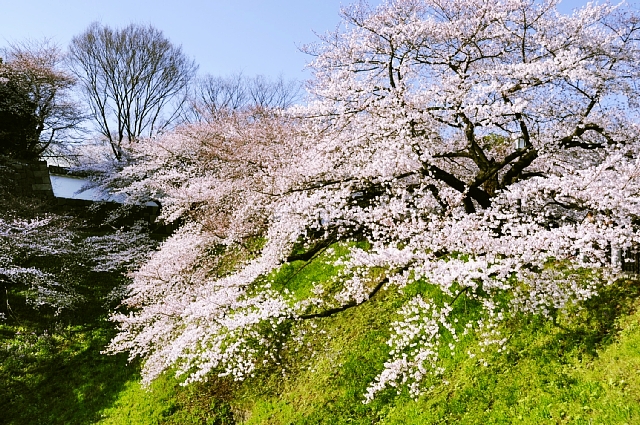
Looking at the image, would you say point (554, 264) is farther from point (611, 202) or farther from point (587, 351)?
point (611, 202)

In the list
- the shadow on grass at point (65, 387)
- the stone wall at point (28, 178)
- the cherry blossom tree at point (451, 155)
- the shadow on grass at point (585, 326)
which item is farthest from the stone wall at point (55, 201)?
the shadow on grass at point (585, 326)

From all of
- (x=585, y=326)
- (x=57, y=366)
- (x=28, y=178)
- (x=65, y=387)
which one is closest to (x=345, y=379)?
(x=585, y=326)

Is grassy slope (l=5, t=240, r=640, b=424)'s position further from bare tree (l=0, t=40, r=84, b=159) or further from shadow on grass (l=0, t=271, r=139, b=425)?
bare tree (l=0, t=40, r=84, b=159)

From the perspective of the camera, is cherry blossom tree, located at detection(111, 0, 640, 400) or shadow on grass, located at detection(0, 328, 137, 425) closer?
cherry blossom tree, located at detection(111, 0, 640, 400)

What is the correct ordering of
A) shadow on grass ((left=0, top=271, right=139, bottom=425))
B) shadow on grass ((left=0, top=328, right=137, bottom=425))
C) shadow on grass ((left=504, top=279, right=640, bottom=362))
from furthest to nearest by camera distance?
shadow on grass ((left=0, top=271, right=139, bottom=425)) → shadow on grass ((left=0, top=328, right=137, bottom=425)) → shadow on grass ((left=504, top=279, right=640, bottom=362))

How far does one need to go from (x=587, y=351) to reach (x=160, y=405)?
9.30m

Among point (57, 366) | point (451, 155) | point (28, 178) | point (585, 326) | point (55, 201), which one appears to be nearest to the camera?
point (585, 326)

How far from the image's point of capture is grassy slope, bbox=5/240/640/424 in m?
6.60

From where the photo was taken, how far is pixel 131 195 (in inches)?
854

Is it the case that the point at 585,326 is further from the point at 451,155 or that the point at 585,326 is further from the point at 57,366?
the point at 57,366

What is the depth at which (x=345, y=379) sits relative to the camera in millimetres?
8828

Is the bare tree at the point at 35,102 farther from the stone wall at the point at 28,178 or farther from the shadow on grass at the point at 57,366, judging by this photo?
the shadow on grass at the point at 57,366

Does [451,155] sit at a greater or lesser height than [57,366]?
greater

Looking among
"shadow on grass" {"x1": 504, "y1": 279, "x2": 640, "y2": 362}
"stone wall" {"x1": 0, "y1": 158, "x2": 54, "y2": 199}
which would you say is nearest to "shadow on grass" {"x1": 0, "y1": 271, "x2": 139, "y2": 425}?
"stone wall" {"x1": 0, "y1": 158, "x2": 54, "y2": 199}
